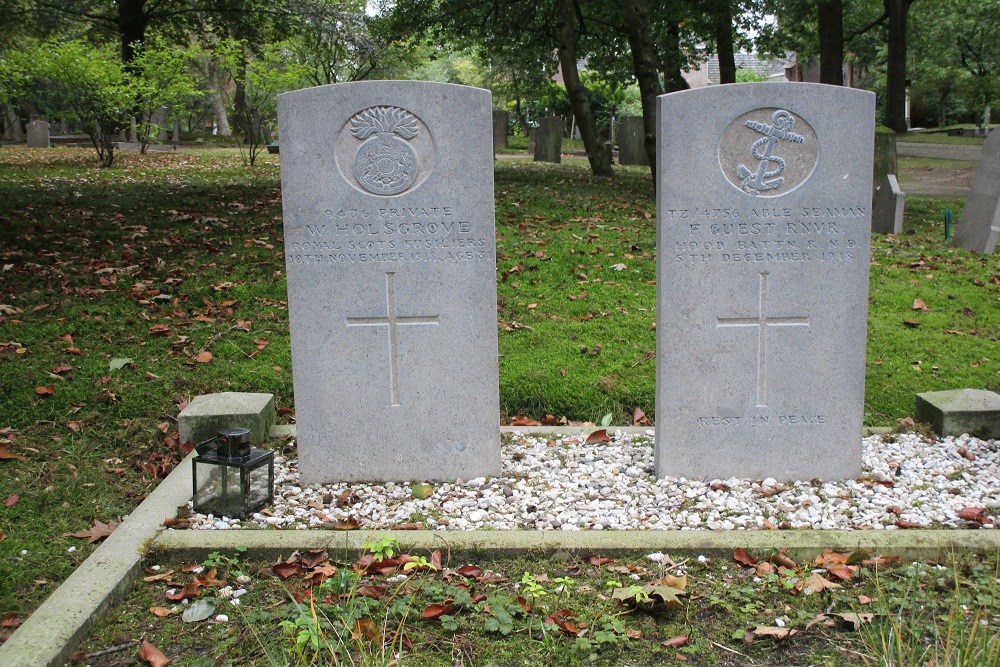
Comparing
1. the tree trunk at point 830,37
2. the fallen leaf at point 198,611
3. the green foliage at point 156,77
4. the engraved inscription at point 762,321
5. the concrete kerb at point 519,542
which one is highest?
the tree trunk at point 830,37

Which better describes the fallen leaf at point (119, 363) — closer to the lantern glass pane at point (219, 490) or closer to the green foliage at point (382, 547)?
the lantern glass pane at point (219, 490)

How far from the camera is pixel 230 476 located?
15.5 feet

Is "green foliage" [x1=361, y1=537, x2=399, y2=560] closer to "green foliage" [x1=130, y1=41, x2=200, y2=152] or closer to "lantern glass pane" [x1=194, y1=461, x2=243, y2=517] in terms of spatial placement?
"lantern glass pane" [x1=194, y1=461, x2=243, y2=517]

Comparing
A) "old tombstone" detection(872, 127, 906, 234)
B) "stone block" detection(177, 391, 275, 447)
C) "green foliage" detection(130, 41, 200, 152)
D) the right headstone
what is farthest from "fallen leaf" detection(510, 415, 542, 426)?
"green foliage" detection(130, 41, 200, 152)

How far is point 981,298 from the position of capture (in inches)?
319

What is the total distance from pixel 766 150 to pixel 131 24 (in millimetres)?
Answer: 17300

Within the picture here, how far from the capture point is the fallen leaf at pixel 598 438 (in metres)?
5.64

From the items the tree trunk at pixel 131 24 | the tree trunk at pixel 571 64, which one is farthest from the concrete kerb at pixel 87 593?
the tree trunk at pixel 131 24

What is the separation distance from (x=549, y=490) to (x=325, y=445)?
1.23 m

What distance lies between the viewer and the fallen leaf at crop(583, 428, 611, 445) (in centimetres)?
564

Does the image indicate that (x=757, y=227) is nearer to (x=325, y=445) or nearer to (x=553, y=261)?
(x=325, y=445)

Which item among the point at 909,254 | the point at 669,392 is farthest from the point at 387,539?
the point at 909,254

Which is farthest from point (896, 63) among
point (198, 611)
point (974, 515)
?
point (198, 611)

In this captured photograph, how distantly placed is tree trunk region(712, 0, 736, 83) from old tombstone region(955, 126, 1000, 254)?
23.0ft
